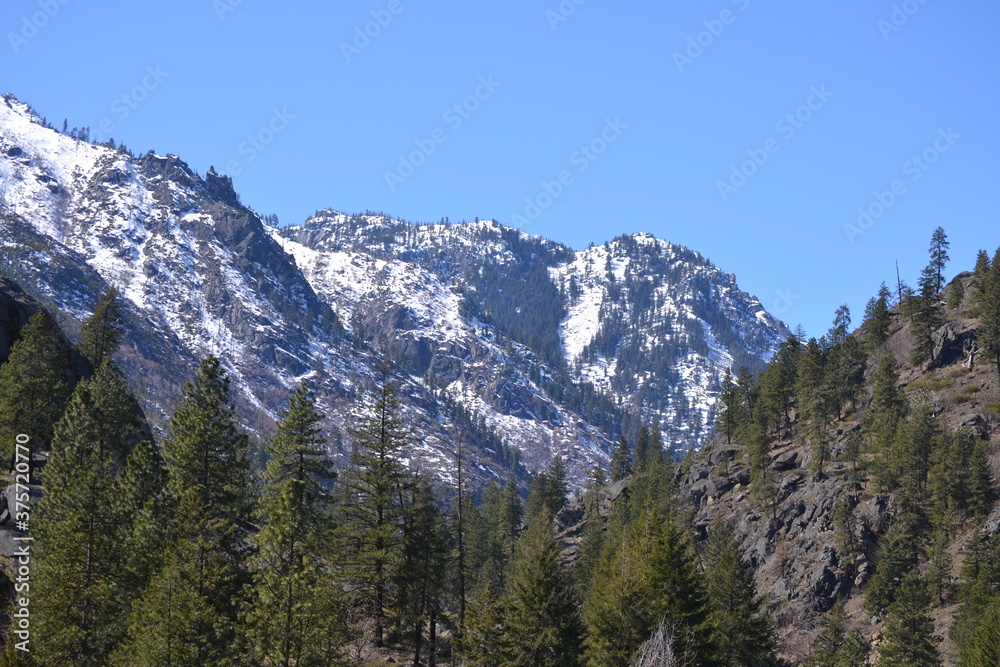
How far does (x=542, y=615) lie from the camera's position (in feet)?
135

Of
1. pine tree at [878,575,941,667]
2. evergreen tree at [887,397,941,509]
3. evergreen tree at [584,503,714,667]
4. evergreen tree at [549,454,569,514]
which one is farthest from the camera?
evergreen tree at [549,454,569,514]

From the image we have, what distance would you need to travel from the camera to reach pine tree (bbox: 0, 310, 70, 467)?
59.3 metres

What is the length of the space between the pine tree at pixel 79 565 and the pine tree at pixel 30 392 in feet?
63.4

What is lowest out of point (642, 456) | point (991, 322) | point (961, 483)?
point (961, 483)

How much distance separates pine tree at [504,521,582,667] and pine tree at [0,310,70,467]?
39187 mm

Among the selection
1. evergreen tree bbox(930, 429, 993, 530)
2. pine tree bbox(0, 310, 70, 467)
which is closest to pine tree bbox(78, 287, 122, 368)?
pine tree bbox(0, 310, 70, 467)

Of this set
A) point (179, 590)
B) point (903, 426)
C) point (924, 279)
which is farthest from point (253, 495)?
point (924, 279)

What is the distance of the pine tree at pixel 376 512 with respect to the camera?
43.7 metres

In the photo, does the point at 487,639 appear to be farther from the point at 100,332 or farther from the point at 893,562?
the point at 893,562

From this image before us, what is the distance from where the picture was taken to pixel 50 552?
120 ft

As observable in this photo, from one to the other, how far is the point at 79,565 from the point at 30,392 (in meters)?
30.8

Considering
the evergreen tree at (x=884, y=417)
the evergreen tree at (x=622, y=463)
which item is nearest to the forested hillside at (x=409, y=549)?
the evergreen tree at (x=884, y=417)

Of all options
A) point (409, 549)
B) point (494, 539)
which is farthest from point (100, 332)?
point (494, 539)

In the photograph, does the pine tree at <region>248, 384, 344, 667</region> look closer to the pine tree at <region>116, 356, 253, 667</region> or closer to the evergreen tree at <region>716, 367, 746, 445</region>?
the pine tree at <region>116, 356, 253, 667</region>
